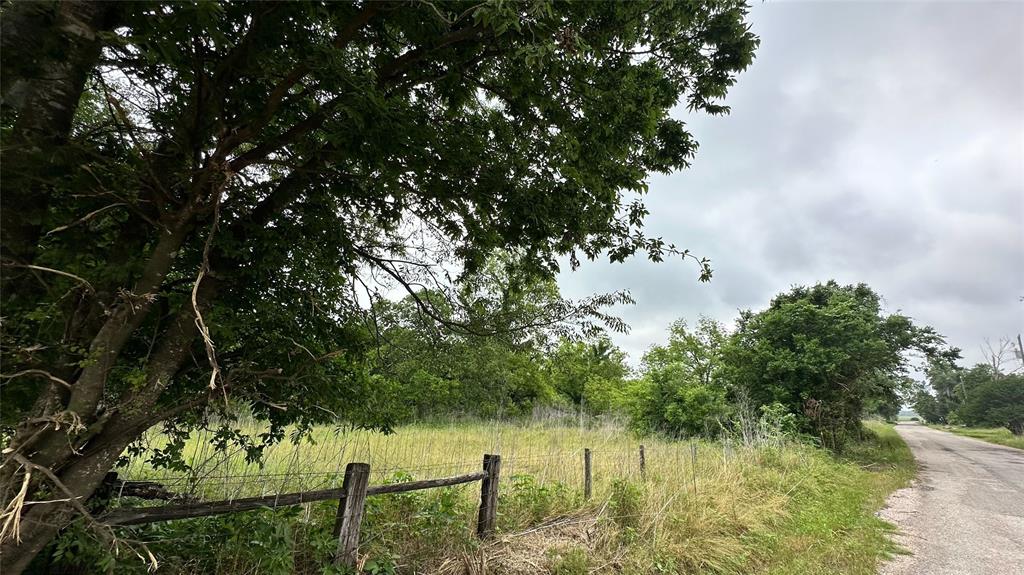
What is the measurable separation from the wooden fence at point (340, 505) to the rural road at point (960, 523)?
169 inches

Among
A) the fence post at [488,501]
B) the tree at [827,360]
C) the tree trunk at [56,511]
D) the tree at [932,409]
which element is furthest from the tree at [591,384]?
the tree at [932,409]

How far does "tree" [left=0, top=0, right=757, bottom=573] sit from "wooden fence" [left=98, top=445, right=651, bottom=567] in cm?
44

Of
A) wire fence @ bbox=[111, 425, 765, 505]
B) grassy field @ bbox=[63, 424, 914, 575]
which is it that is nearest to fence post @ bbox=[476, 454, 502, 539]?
grassy field @ bbox=[63, 424, 914, 575]

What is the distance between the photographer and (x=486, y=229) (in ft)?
12.3

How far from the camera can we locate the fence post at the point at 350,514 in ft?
10.6

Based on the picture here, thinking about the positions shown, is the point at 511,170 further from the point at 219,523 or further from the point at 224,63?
the point at 219,523

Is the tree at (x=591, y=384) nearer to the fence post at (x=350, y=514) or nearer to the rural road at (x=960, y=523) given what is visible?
the rural road at (x=960, y=523)

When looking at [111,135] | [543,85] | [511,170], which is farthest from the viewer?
[511,170]

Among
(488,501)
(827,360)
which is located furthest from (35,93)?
(827,360)

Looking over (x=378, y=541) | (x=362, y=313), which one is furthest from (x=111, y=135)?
(x=378, y=541)

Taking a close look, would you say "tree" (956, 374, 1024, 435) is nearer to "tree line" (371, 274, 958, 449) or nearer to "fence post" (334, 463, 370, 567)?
"tree line" (371, 274, 958, 449)

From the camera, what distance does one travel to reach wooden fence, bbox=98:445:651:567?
245 centimetres

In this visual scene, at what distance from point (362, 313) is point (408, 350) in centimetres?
73

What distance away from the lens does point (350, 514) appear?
3314 mm
